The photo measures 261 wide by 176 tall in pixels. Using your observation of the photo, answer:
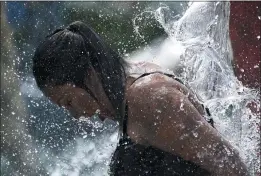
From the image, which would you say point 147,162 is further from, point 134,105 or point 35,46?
point 35,46

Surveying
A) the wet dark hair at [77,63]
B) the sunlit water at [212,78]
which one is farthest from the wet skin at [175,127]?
the sunlit water at [212,78]

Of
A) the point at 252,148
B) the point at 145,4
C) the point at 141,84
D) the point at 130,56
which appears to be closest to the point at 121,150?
the point at 141,84

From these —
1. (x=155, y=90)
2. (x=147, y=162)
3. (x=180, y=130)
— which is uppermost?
(x=155, y=90)

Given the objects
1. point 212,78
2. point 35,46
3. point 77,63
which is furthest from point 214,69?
point 35,46

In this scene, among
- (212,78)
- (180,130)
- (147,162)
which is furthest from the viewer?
(212,78)

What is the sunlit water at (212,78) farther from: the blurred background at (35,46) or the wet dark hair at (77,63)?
the blurred background at (35,46)

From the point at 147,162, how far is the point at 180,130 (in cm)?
19

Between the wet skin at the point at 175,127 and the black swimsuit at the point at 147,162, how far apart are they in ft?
0.07

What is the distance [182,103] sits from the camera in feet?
4.60

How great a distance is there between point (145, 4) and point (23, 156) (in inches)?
77.6

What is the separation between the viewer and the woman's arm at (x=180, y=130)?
1.38m

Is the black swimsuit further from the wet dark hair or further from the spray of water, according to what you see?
the spray of water

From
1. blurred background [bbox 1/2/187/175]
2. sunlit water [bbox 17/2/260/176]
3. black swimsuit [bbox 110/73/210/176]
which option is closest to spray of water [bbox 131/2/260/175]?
sunlit water [bbox 17/2/260/176]

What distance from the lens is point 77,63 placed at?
5.15ft
